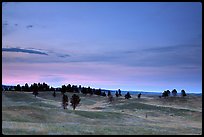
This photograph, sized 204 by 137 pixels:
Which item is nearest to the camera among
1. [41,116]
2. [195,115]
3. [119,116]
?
[41,116]

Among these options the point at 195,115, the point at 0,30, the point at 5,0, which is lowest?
the point at 195,115

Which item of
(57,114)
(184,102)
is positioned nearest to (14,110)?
(57,114)

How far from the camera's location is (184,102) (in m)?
124

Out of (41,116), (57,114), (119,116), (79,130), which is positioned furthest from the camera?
(119,116)

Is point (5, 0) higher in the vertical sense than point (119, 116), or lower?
higher

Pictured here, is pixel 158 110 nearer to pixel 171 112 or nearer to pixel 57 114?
pixel 171 112

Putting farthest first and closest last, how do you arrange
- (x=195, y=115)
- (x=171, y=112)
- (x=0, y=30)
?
(x=171, y=112)
(x=195, y=115)
(x=0, y=30)

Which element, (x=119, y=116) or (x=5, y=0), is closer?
(x=5, y=0)

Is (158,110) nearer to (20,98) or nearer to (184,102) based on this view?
(184,102)

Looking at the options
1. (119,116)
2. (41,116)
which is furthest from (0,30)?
(119,116)

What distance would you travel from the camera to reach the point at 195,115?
84000mm

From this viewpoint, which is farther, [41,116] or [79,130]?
[41,116]

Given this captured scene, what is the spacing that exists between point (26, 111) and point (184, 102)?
85.6 metres

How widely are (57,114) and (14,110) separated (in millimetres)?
7160
